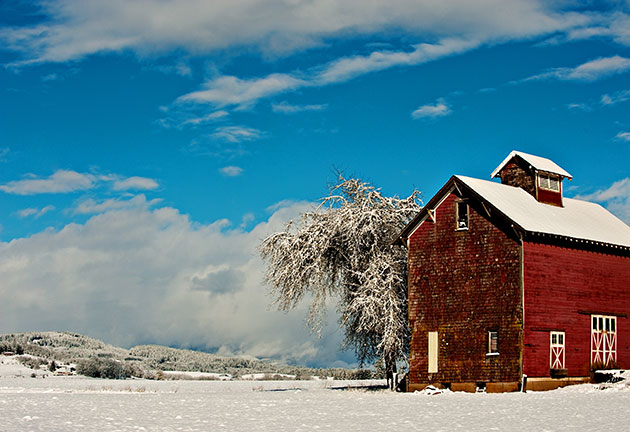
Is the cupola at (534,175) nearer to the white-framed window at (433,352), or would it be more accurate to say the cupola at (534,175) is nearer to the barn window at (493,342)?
the barn window at (493,342)

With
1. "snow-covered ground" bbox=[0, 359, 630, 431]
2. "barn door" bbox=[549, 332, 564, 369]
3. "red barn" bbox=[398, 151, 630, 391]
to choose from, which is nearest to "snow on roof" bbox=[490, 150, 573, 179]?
"red barn" bbox=[398, 151, 630, 391]

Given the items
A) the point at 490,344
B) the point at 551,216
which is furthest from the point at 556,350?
the point at 551,216

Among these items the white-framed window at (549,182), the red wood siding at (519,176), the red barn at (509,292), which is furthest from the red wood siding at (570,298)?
the red wood siding at (519,176)

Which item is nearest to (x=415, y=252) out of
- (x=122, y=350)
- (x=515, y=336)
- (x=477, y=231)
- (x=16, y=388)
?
(x=477, y=231)

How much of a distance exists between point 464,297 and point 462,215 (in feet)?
12.2

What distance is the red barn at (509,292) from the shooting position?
35.8 m

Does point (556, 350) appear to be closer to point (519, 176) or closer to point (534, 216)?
point (534, 216)

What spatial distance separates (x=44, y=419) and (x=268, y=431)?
234 inches

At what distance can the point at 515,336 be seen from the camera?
35469 millimetres

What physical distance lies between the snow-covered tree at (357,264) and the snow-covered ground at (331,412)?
221 inches

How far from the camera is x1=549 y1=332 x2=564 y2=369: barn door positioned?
Result: 36281 millimetres

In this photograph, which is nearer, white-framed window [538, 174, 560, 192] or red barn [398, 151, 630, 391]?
red barn [398, 151, 630, 391]

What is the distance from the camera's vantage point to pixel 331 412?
27.4 m

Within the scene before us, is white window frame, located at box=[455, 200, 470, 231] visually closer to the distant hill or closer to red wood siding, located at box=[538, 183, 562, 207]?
red wood siding, located at box=[538, 183, 562, 207]
